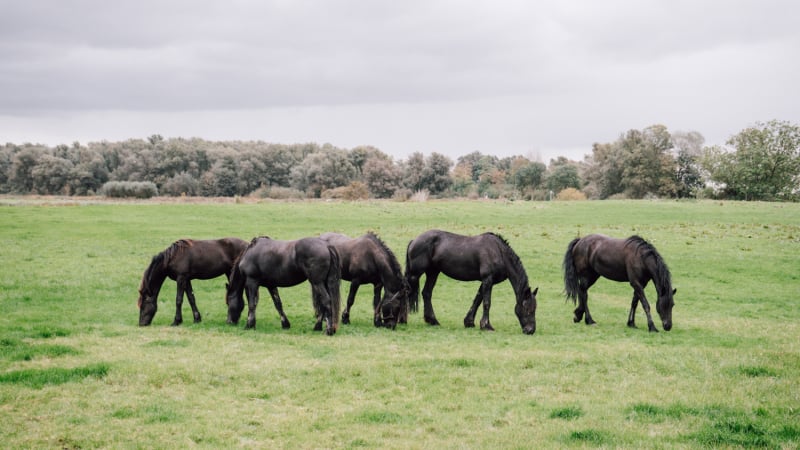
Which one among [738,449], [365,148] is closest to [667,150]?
[365,148]

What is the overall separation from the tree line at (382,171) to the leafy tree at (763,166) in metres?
0.11

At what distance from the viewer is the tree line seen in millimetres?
64500

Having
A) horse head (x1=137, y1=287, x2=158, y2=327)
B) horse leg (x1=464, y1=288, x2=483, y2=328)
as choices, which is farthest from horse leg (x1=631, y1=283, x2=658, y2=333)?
horse head (x1=137, y1=287, x2=158, y2=327)

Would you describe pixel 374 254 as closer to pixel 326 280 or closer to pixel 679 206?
pixel 326 280

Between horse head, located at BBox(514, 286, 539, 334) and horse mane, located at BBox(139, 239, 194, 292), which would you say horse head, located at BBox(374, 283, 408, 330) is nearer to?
horse head, located at BBox(514, 286, 539, 334)

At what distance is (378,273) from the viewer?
13.3m

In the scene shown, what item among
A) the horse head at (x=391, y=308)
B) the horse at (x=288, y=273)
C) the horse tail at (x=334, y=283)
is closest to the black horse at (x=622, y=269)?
the horse head at (x=391, y=308)

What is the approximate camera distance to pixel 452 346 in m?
11.3

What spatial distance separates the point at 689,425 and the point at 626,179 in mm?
65670

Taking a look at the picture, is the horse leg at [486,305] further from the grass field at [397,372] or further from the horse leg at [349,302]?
the horse leg at [349,302]

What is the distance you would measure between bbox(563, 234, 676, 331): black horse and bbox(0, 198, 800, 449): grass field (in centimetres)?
76

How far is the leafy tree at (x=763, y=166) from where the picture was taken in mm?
63656

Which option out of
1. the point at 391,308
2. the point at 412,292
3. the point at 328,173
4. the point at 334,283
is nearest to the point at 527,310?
the point at 412,292

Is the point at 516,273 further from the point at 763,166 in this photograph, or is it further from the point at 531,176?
the point at 531,176
